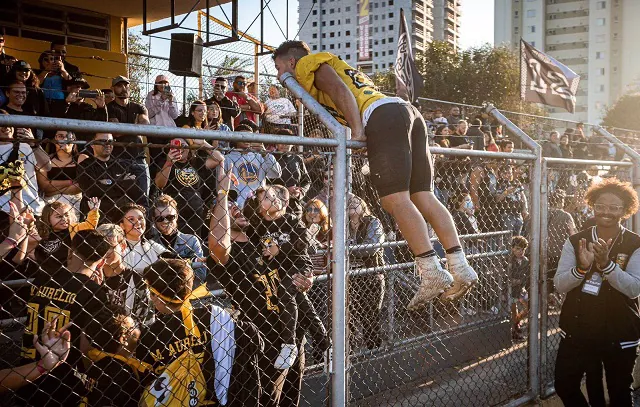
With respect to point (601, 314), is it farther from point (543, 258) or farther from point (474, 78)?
point (474, 78)

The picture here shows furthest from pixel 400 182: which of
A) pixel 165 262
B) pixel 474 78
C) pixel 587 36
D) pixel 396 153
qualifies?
pixel 587 36

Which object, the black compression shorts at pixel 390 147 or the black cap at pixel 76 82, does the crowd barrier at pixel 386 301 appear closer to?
the black compression shorts at pixel 390 147

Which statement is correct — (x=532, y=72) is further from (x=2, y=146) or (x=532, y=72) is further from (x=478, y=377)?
(x=2, y=146)

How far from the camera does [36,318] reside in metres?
3.25

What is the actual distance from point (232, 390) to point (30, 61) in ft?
32.2

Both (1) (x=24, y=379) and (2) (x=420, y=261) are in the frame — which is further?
(2) (x=420, y=261)

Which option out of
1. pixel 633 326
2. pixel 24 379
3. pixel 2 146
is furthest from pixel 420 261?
pixel 2 146

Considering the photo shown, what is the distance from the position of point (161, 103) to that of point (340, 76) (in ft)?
20.2

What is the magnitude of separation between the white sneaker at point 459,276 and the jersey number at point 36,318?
2.13 m

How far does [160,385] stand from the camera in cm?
→ 327

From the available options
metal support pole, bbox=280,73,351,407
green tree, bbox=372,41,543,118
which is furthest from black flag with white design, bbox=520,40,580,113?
green tree, bbox=372,41,543,118

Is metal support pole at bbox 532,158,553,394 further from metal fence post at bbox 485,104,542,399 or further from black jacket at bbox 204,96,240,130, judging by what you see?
black jacket at bbox 204,96,240,130

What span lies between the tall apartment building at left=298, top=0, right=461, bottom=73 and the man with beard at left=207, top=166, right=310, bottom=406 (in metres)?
111

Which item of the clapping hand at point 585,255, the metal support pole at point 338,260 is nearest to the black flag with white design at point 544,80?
the clapping hand at point 585,255
